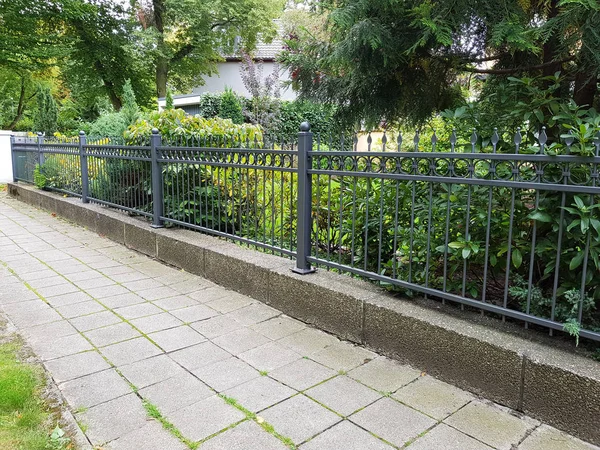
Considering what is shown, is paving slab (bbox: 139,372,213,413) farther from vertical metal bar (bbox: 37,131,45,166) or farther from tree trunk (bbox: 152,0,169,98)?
tree trunk (bbox: 152,0,169,98)

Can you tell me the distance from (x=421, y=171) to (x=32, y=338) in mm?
3002

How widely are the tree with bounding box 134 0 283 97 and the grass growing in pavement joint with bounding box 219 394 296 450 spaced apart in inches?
853

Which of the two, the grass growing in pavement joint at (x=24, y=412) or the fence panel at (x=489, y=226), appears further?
the fence panel at (x=489, y=226)

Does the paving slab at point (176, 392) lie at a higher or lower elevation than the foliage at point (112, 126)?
lower

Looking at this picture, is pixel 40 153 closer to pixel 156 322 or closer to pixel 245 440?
pixel 156 322

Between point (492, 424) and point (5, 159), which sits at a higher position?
point (5, 159)

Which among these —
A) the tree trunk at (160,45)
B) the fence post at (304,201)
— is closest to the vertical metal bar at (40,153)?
the fence post at (304,201)

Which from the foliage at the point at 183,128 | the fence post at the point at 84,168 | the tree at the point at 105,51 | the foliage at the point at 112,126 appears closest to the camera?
the foliage at the point at 183,128

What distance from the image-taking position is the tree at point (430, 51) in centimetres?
267

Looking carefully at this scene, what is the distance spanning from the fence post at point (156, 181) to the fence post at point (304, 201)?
253 cm

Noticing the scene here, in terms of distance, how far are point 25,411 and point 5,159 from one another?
1491cm

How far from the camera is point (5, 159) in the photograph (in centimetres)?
1463

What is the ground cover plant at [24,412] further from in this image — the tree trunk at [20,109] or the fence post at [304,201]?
the tree trunk at [20,109]

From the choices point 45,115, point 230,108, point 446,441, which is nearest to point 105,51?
point 45,115
